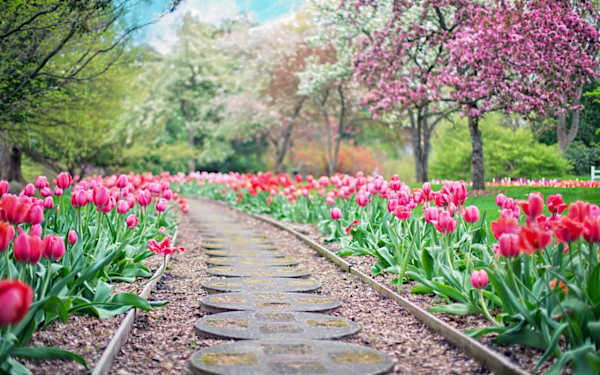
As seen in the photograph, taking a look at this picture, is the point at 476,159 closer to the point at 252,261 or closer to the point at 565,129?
the point at 565,129

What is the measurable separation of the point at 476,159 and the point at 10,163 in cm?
1412

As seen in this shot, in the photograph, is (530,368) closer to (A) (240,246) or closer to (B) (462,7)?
(A) (240,246)

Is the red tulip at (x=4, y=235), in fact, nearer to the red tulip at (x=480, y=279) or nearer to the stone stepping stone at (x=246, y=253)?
the red tulip at (x=480, y=279)

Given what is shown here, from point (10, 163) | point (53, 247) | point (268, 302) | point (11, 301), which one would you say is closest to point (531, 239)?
point (11, 301)

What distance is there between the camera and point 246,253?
27.0 feet

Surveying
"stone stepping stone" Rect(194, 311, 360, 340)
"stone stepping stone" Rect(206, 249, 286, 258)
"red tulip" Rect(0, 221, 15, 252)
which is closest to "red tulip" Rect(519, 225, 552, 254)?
"stone stepping stone" Rect(194, 311, 360, 340)

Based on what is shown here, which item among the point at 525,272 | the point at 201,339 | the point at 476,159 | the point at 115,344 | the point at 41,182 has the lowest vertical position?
the point at 201,339

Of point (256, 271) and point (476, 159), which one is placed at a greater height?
point (476, 159)

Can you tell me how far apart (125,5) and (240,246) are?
4.17 metres

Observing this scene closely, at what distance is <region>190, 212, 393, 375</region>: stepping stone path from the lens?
3.26 meters

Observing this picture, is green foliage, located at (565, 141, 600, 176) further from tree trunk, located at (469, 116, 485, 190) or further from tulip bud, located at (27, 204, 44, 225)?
tulip bud, located at (27, 204, 44, 225)

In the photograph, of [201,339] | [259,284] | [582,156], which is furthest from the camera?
[582,156]

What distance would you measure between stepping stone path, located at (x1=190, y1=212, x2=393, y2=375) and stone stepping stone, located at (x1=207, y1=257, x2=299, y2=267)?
0.54 feet

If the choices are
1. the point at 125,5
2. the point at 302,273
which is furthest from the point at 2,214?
the point at 125,5
